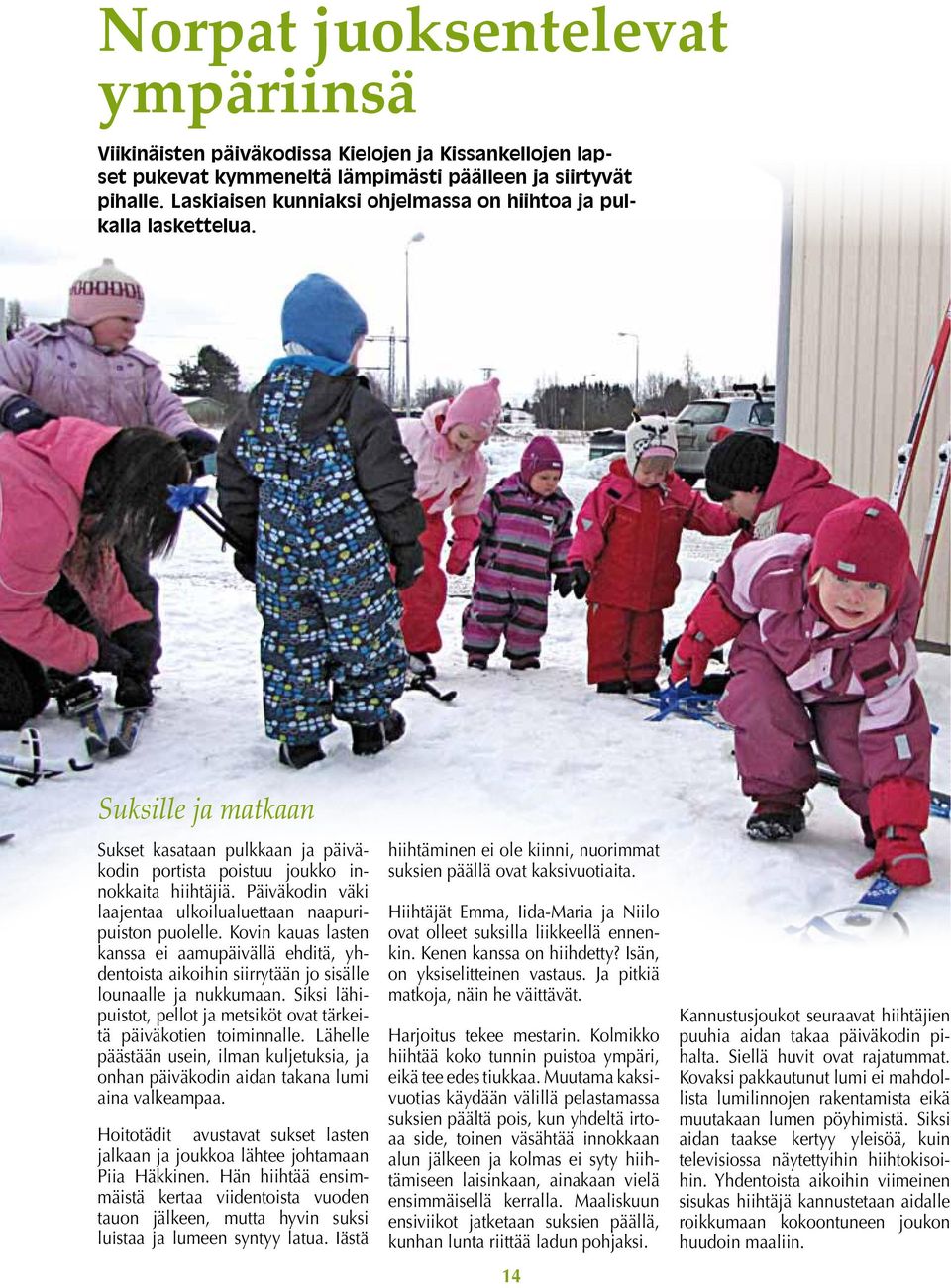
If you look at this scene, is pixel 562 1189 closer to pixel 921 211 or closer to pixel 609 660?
pixel 609 660

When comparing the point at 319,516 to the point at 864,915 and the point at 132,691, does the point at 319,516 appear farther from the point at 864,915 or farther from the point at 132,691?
the point at 864,915

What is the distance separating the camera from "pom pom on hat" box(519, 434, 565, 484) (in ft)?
14.6

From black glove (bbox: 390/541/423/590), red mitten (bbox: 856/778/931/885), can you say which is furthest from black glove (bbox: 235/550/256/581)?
red mitten (bbox: 856/778/931/885)

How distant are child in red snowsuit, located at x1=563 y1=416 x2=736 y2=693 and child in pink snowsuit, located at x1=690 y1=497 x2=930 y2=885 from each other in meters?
1.41

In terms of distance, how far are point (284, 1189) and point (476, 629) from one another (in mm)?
2673

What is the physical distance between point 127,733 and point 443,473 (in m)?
1.46

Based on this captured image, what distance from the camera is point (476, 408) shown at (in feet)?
14.1

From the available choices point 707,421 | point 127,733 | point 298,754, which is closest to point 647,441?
point 298,754

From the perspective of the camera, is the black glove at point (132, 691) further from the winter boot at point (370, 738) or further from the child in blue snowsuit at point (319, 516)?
the winter boot at point (370, 738)

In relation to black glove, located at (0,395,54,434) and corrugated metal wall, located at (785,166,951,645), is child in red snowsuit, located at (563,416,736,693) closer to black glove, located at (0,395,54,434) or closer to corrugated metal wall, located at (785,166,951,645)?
corrugated metal wall, located at (785,166,951,645)

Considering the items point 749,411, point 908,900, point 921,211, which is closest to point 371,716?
point 908,900

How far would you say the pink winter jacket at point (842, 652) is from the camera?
2576mm

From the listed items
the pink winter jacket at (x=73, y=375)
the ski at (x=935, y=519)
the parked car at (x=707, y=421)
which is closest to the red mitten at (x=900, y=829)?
the ski at (x=935, y=519)

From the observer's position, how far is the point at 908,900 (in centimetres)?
247
